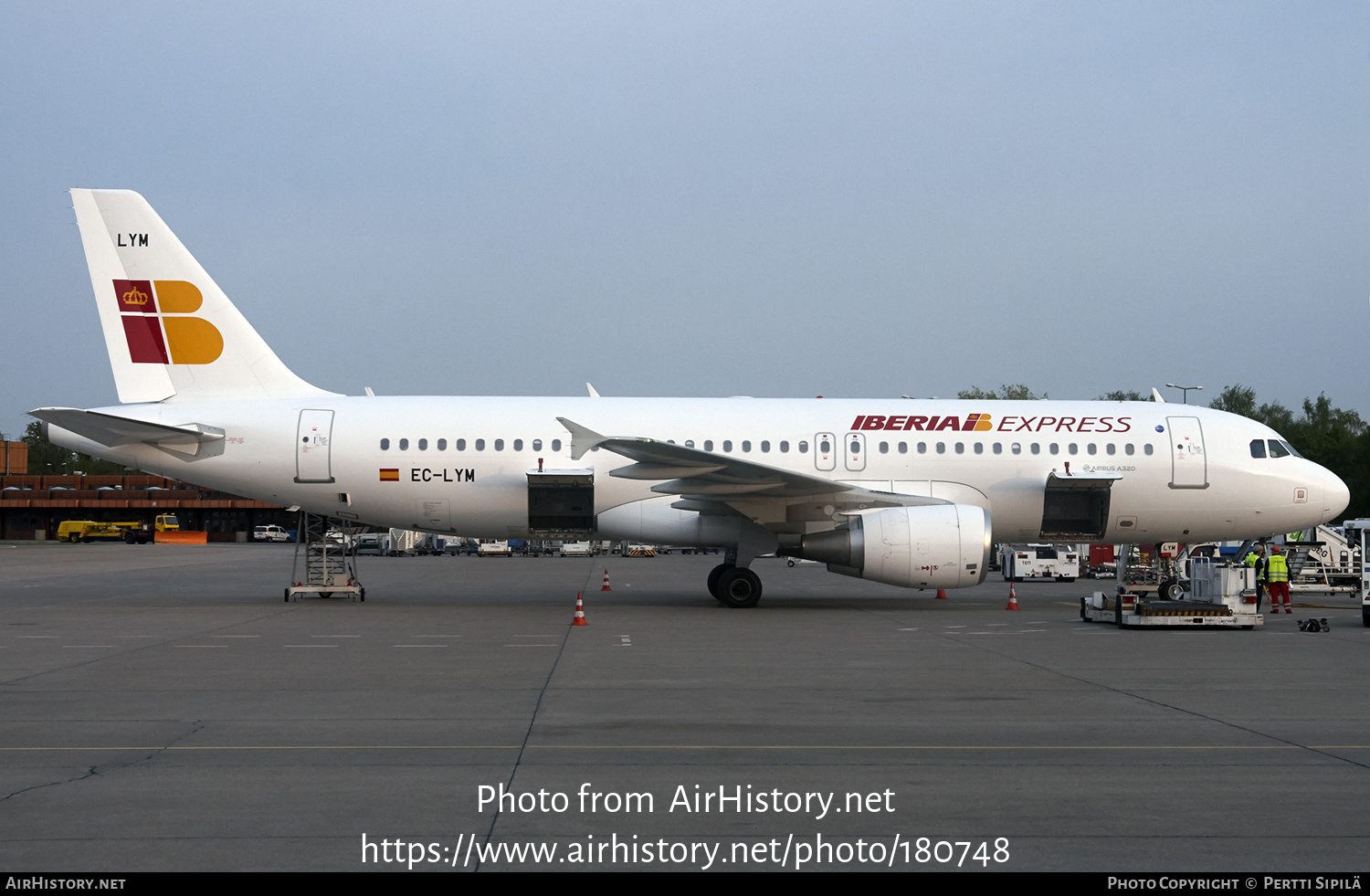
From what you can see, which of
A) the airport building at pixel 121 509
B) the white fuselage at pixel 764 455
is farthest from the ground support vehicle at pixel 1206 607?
the airport building at pixel 121 509

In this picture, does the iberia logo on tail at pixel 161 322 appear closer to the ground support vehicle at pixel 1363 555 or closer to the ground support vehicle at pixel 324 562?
the ground support vehicle at pixel 324 562

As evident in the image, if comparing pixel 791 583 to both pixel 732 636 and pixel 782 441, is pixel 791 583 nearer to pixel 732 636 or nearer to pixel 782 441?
pixel 782 441

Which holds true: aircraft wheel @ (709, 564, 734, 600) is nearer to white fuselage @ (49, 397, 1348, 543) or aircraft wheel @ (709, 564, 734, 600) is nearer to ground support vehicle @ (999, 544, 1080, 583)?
white fuselage @ (49, 397, 1348, 543)

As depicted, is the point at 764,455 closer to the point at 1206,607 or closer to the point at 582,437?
the point at 582,437

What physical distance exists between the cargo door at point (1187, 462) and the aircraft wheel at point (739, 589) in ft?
25.5

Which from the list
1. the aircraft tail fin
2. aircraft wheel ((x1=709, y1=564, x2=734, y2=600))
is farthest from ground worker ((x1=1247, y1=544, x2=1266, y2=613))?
the aircraft tail fin

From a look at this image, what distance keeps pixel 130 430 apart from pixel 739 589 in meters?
10.6

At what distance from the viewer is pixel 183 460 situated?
62.2 feet

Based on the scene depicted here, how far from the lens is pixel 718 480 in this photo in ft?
58.2

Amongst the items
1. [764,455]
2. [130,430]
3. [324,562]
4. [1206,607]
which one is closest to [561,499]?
[764,455]

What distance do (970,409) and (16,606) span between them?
1730cm

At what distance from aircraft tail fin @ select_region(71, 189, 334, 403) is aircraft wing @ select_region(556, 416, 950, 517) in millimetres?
6504

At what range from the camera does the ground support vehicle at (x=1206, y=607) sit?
15.6 m

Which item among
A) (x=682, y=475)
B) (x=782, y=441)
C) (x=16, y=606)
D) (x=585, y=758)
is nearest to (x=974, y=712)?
(x=585, y=758)
